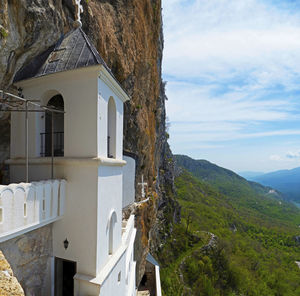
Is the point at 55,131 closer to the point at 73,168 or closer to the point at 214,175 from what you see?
the point at 73,168

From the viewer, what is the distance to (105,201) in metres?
6.02

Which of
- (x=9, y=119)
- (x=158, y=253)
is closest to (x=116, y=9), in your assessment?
(x=9, y=119)

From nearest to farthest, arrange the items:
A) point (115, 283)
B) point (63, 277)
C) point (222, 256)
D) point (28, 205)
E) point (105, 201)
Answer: point (28, 205), point (105, 201), point (115, 283), point (63, 277), point (222, 256)

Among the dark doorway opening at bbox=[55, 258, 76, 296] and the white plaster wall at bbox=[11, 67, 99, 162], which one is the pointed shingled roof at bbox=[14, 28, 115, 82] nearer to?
the white plaster wall at bbox=[11, 67, 99, 162]

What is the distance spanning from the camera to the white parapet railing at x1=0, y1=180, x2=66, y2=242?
4082mm

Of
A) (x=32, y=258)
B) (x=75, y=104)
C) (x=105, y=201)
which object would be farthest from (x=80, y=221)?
(x=75, y=104)

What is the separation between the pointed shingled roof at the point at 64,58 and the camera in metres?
5.94

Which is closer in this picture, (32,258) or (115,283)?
(32,258)

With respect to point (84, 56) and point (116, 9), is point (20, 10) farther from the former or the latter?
point (116, 9)

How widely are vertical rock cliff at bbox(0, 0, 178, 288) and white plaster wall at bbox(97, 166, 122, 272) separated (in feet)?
13.4

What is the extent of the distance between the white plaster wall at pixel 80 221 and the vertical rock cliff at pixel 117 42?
3.73 metres

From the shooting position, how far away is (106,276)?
225 inches

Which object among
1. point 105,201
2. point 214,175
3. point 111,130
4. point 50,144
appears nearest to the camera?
point 105,201

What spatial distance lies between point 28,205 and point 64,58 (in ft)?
13.8
